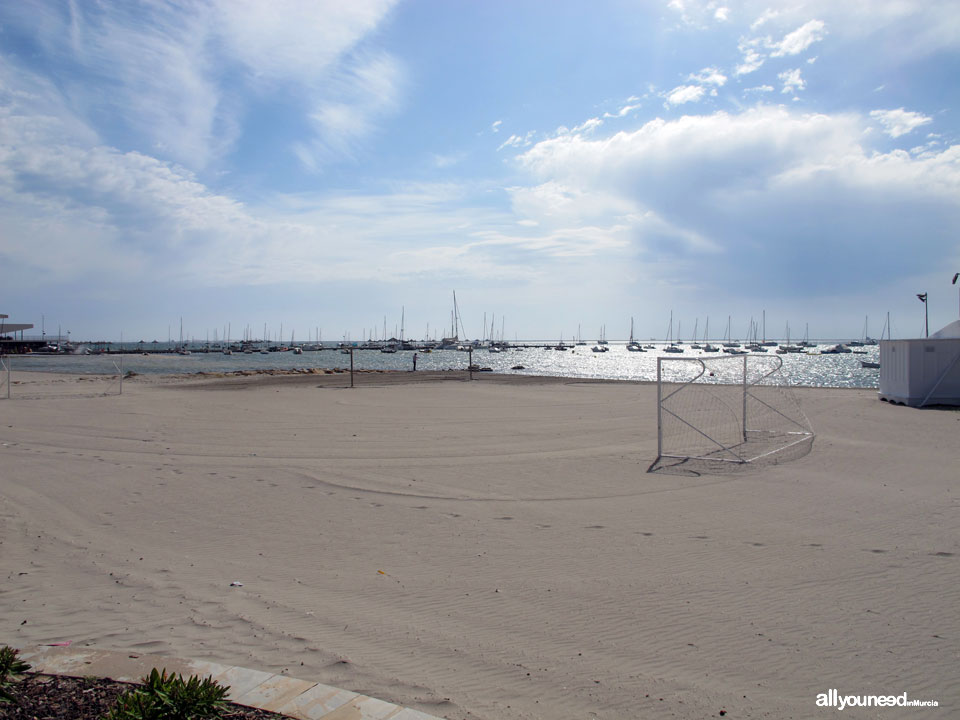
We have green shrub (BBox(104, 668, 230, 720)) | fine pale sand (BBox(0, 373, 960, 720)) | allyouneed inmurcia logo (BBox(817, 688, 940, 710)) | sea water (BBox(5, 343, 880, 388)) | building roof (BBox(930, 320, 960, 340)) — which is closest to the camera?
green shrub (BBox(104, 668, 230, 720))

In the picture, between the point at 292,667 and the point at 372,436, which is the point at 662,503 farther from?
the point at 372,436

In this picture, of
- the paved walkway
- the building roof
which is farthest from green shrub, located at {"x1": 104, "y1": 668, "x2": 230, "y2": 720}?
the building roof

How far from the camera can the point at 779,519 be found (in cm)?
907

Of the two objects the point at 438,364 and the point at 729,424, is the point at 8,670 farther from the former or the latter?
the point at 438,364

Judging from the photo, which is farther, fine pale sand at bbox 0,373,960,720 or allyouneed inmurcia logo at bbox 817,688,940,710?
fine pale sand at bbox 0,373,960,720

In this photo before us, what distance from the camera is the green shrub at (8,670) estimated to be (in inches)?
153

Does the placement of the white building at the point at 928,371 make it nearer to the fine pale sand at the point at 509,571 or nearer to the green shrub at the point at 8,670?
the fine pale sand at the point at 509,571

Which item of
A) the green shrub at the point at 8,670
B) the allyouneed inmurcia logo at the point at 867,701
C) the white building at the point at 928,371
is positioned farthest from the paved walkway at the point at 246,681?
the white building at the point at 928,371

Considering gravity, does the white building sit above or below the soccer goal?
above

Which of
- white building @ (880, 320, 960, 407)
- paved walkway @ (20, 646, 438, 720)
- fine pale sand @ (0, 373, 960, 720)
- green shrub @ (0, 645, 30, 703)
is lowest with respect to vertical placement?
fine pale sand @ (0, 373, 960, 720)

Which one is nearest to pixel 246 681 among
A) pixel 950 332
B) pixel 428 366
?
pixel 950 332

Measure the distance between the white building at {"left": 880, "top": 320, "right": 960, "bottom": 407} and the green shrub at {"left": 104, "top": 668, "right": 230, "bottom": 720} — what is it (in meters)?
26.3

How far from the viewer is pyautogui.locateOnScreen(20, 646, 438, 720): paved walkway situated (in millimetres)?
3982

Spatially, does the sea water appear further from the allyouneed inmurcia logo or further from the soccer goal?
the allyouneed inmurcia logo
